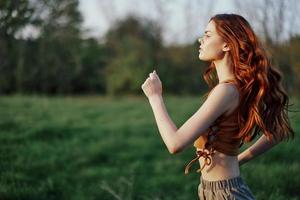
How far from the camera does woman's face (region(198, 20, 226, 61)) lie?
229 centimetres

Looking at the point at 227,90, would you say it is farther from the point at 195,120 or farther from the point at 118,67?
the point at 118,67

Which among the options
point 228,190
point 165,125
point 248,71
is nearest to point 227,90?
point 248,71

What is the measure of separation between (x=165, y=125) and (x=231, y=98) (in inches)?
11.6

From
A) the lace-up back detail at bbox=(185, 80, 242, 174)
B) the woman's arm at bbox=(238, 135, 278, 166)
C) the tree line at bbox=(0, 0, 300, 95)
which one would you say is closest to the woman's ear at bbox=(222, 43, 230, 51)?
the lace-up back detail at bbox=(185, 80, 242, 174)

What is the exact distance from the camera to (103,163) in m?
6.57

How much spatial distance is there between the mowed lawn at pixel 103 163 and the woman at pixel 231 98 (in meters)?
1.15

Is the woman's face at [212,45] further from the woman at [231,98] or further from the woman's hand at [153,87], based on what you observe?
the woman's hand at [153,87]

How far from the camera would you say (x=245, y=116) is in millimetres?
2281

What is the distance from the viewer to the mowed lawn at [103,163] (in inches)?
179

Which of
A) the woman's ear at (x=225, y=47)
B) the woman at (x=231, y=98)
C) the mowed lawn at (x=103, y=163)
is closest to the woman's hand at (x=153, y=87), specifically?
the woman at (x=231, y=98)

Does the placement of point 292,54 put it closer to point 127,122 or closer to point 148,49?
point 127,122

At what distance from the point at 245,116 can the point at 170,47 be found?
20.4 metres

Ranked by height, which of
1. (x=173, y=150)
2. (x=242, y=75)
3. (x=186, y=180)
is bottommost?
(x=186, y=180)

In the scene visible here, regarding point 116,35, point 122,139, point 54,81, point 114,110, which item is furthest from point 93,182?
point 116,35
